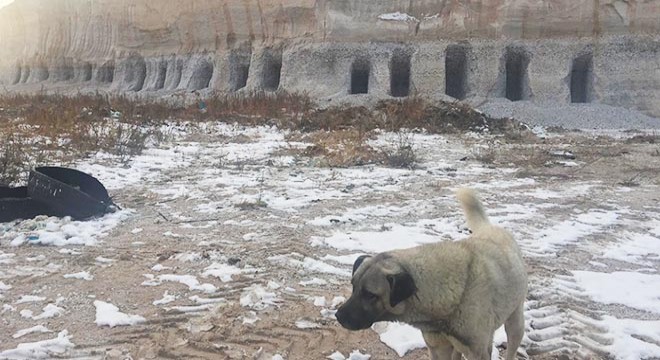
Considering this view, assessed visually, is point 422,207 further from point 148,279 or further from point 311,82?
point 311,82

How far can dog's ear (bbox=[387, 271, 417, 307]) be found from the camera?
7.62 ft

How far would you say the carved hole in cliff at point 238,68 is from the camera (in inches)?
1089

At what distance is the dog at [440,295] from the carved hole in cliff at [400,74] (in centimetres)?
2164

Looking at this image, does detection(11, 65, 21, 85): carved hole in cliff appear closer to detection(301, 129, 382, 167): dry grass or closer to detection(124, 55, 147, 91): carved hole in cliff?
detection(124, 55, 147, 91): carved hole in cliff

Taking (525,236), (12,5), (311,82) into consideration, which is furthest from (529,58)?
(12,5)

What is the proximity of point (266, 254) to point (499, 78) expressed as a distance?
20.3 m

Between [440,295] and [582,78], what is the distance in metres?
24.2

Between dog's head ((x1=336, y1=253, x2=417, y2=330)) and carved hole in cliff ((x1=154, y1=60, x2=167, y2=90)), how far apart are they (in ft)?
99.9

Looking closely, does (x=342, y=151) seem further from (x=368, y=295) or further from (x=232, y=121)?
(x=368, y=295)

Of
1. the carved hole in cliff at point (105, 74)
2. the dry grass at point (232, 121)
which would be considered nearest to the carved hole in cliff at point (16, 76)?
the carved hole in cliff at point (105, 74)

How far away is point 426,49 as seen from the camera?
23.4 m

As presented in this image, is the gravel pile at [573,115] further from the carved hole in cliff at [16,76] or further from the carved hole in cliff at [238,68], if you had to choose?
the carved hole in cliff at [16,76]

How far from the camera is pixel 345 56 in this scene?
2403 centimetres

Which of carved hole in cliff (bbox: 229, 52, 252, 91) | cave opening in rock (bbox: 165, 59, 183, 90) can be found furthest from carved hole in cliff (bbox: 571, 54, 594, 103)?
cave opening in rock (bbox: 165, 59, 183, 90)
